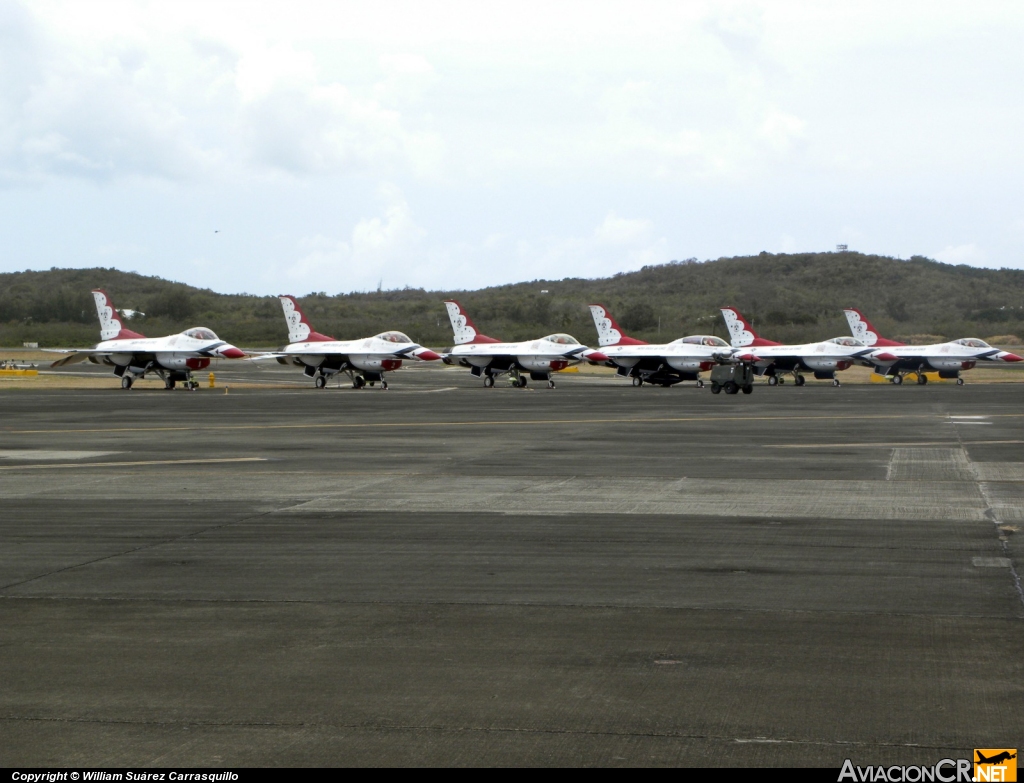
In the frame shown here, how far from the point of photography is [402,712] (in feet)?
18.0

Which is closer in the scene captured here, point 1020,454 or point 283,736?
point 283,736

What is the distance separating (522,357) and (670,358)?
7.35 metres

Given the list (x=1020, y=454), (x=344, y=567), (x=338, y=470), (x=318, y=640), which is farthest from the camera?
(x=1020, y=454)

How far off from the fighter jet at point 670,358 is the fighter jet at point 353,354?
10.3 metres

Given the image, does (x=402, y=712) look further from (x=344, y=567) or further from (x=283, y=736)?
(x=344, y=567)

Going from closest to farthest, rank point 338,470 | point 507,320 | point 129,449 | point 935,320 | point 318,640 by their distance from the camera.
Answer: point 318,640 → point 338,470 → point 129,449 → point 507,320 → point 935,320

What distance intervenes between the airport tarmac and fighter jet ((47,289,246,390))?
2917cm

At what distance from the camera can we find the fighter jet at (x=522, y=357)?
168ft

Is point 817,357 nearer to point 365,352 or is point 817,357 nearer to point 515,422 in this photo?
point 365,352

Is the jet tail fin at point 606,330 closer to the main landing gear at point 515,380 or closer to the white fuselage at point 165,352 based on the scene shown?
the main landing gear at point 515,380

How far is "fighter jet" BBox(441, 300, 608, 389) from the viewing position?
2015 inches

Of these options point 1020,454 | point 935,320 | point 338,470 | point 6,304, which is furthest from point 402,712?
point 935,320

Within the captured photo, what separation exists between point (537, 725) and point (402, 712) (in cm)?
69

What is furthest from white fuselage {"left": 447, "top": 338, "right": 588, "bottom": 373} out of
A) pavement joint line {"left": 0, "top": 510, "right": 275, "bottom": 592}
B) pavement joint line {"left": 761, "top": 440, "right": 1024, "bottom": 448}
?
pavement joint line {"left": 0, "top": 510, "right": 275, "bottom": 592}
